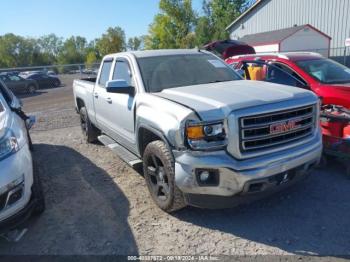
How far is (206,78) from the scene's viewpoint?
185 inches

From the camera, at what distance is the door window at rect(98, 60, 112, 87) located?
224 inches

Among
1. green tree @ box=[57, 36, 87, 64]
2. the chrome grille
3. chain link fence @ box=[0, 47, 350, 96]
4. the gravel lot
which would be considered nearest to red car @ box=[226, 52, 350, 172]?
the gravel lot

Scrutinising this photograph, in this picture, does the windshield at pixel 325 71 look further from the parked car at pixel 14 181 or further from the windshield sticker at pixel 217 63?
the parked car at pixel 14 181

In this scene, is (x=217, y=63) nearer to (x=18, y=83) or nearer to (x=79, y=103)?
(x=79, y=103)

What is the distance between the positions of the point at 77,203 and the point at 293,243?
2.70 metres

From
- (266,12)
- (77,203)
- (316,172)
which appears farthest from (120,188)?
(266,12)

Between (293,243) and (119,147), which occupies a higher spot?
(119,147)

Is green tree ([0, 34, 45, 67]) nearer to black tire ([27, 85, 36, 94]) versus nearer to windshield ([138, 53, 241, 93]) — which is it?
black tire ([27, 85, 36, 94])

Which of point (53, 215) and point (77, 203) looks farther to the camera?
point (77, 203)

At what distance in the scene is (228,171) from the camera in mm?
3184

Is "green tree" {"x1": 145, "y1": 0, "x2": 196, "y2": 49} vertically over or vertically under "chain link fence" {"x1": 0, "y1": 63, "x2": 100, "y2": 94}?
over

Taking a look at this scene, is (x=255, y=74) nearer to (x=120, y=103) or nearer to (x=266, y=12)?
(x=120, y=103)

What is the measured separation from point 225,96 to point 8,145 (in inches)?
91.4

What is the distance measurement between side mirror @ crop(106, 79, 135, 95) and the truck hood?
0.51 m
